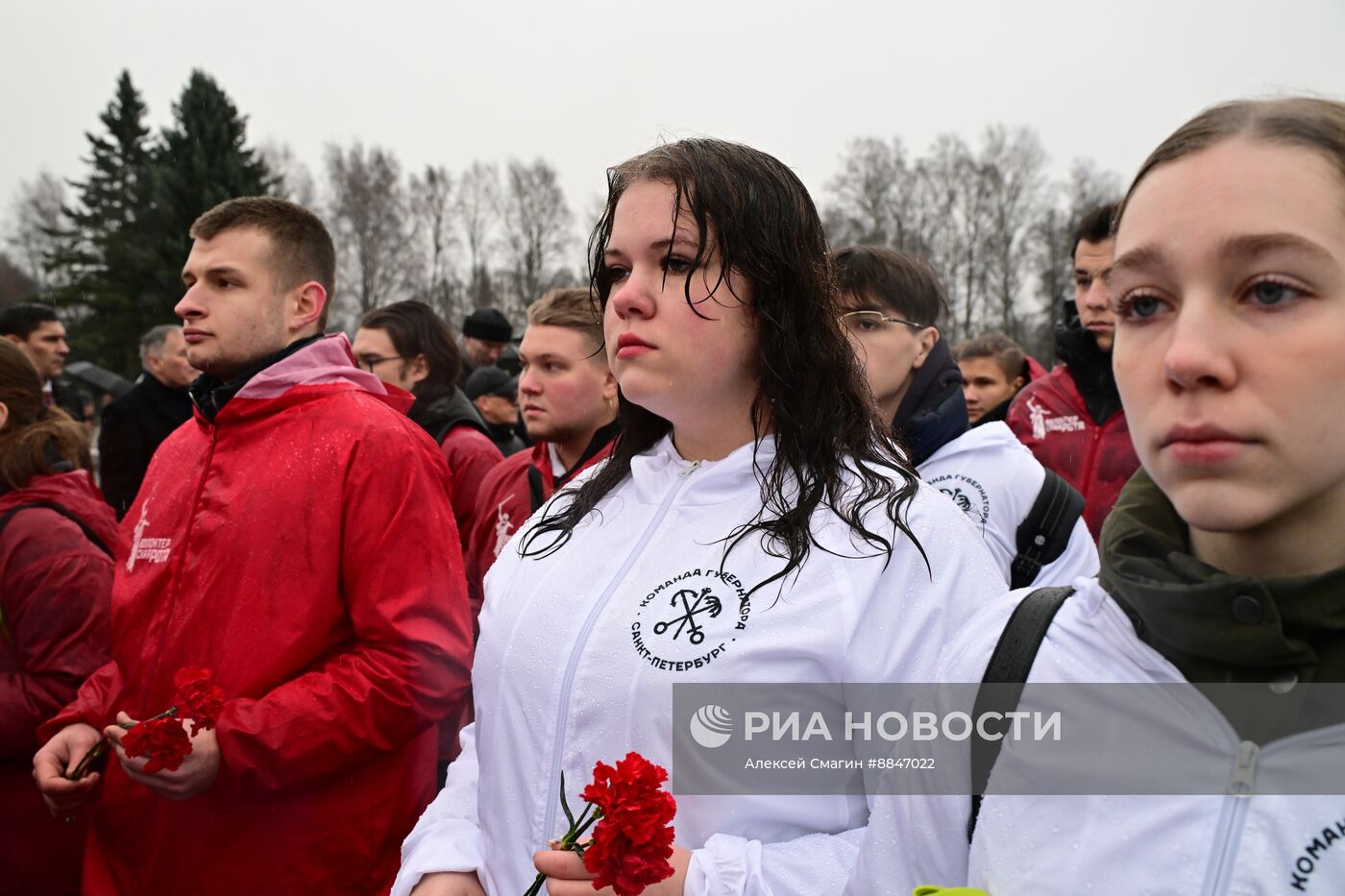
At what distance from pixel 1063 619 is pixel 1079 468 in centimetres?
390

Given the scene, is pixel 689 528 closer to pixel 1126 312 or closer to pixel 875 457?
pixel 875 457

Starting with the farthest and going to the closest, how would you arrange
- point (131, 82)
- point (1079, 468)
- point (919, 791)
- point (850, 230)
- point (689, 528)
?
point (850, 230), point (131, 82), point (1079, 468), point (689, 528), point (919, 791)

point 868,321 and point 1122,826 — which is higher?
point 868,321

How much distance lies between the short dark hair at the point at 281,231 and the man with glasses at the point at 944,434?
1.92 metres

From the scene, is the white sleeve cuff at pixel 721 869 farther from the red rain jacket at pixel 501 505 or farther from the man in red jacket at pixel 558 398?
the red rain jacket at pixel 501 505

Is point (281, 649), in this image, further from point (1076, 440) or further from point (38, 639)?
point (1076, 440)

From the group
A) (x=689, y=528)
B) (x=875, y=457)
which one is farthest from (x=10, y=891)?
(x=875, y=457)

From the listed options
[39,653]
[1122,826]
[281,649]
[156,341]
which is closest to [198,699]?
[281,649]

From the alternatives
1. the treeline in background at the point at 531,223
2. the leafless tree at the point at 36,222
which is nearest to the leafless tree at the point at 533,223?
the treeline in background at the point at 531,223

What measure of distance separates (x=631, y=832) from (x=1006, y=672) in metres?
0.63

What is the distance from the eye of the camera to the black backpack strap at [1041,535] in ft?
11.1

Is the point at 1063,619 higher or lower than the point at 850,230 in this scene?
higher

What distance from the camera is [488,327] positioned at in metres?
10.7

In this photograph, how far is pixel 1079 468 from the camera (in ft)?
16.3
